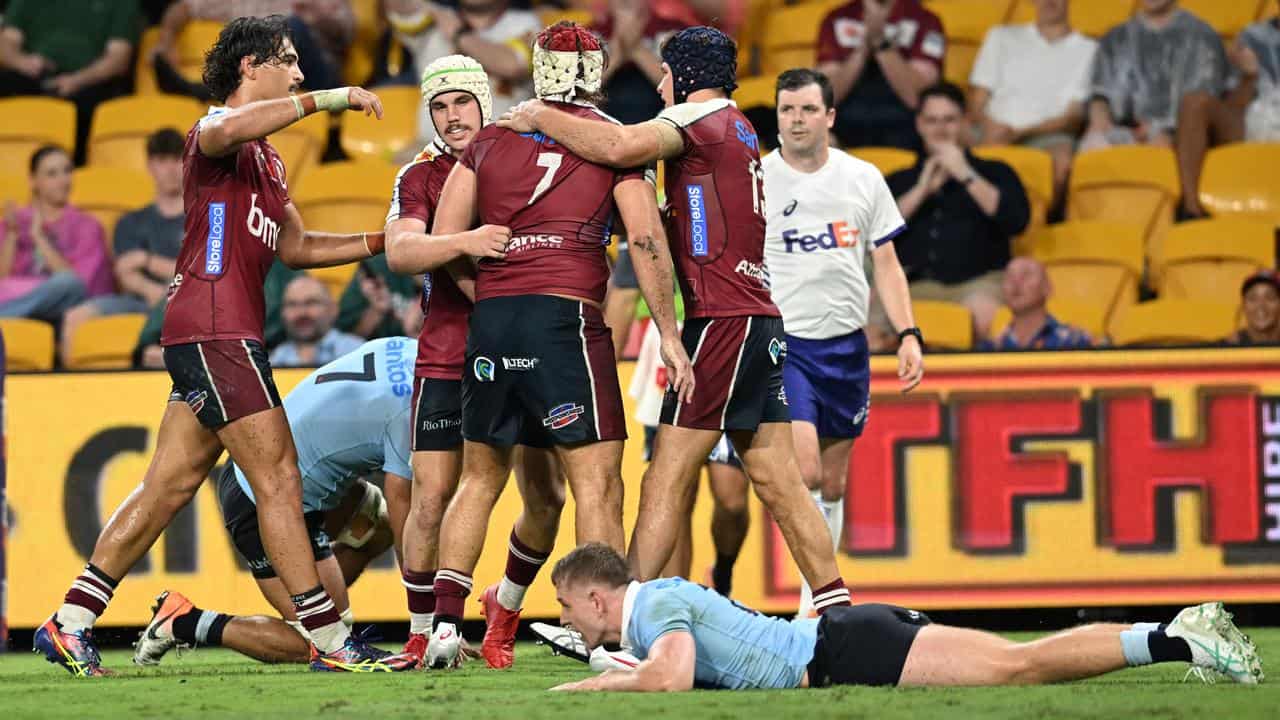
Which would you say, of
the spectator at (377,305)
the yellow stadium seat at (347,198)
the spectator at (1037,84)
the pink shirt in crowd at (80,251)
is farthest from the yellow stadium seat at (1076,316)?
the pink shirt in crowd at (80,251)

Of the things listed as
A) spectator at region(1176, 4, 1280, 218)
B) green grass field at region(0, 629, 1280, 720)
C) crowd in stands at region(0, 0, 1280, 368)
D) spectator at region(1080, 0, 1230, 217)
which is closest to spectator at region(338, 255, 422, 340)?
crowd in stands at region(0, 0, 1280, 368)

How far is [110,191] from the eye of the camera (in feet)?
43.0

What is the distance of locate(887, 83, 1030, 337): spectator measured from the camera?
1166 cm

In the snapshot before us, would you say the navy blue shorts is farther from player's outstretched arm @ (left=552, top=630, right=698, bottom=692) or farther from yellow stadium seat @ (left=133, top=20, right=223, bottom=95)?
yellow stadium seat @ (left=133, top=20, right=223, bottom=95)

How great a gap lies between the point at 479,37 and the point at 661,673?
28.5 ft

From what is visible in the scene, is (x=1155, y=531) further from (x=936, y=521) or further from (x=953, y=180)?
(x=953, y=180)

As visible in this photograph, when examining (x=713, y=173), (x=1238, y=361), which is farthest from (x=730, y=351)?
(x=1238, y=361)

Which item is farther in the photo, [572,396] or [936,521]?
[936,521]

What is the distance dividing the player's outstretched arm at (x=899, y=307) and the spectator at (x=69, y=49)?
26.0ft

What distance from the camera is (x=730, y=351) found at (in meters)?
7.01

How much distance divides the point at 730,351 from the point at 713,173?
689 mm

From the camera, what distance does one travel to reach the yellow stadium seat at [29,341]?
38.0ft

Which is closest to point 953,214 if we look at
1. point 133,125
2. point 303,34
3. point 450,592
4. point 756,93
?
point 756,93

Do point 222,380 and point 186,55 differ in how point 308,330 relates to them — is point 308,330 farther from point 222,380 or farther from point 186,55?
point 186,55
